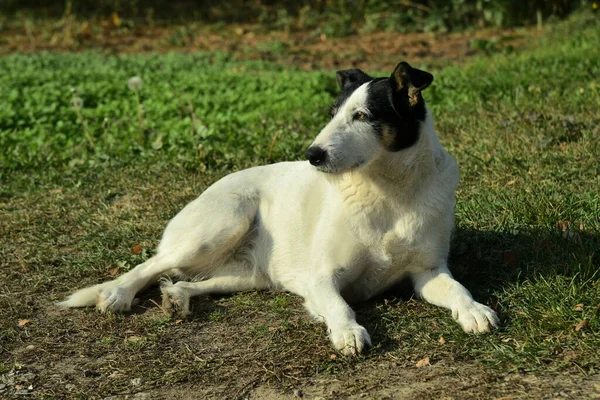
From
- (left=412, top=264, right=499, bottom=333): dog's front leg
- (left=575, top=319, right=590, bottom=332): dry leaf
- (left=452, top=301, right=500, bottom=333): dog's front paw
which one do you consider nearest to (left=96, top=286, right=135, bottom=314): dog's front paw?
(left=412, top=264, right=499, bottom=333): dog's front leg

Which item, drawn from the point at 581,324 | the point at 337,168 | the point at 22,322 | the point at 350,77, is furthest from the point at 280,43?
the point at 581,324

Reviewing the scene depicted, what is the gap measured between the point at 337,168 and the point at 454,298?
0.87 m

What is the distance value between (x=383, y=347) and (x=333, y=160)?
0.90 metres

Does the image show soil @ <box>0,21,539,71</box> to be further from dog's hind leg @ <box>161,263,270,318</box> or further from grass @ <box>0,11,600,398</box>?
dog's hind leg @ <box>161,263,270,318</box>

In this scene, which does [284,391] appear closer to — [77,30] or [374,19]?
[374,19]

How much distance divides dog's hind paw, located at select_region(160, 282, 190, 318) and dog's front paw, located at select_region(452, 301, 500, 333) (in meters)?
1.45

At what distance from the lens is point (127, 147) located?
25.9ft

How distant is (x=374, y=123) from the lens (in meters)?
4.03

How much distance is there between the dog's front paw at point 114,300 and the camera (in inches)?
177

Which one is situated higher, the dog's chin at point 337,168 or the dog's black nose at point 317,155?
the dog's black nose at point 317,155

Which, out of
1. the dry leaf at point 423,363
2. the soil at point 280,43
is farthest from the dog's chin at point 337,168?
the soil at point 280,43

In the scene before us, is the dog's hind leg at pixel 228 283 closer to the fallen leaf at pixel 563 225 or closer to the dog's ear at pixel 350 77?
the dog's ear at pixel 350 77

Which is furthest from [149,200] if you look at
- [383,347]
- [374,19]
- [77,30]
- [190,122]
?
[77,30]

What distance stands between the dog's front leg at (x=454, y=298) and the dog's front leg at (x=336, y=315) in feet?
1.53
